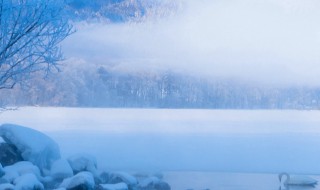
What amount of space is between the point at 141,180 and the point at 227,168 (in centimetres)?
205

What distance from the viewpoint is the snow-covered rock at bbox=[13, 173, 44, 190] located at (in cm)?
782

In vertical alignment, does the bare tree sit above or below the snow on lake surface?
above

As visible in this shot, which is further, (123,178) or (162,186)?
(123,178)

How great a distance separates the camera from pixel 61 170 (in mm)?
9273

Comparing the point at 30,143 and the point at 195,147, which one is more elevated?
→ the point at 30,143

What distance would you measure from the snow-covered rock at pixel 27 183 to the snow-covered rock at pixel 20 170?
39cm

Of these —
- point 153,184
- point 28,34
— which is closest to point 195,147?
point 153,184

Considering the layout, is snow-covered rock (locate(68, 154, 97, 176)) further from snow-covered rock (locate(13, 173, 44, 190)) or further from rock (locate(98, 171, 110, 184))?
snow-covered rock (locate(13, 173, 44, 190))

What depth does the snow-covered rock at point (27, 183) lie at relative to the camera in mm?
7816

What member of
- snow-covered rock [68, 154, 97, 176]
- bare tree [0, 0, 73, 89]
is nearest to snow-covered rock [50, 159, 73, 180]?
snow-covered rock [68, 154, 97, 176]

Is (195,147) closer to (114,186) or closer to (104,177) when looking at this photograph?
(104,177)

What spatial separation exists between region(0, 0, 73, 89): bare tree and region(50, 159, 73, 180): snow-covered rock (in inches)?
66.7

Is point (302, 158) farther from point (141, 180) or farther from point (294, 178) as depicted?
point (141, 180)

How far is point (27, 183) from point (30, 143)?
5.88 feet
